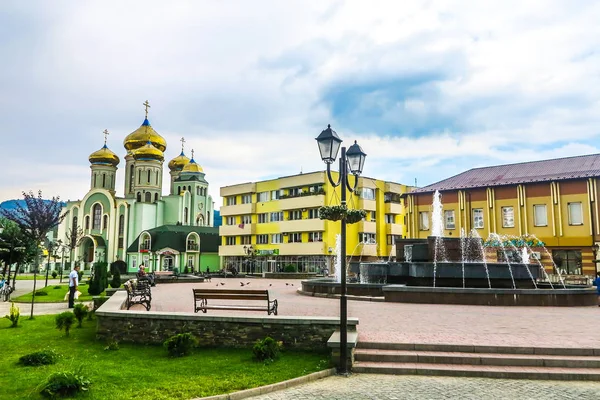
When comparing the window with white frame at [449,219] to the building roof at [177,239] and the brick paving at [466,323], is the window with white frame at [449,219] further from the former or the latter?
the building roof at [177,239]

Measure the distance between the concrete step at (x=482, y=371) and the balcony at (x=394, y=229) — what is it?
157 ft

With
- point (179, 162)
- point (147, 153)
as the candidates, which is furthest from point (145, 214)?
point (179, 162)

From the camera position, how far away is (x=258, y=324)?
9.78 metres

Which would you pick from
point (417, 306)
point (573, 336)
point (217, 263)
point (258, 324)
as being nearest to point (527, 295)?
point (417, 306)

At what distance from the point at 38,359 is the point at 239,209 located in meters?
51.4

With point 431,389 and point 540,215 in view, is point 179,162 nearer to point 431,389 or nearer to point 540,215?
point 540,215

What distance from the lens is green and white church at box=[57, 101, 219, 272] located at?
6431 centimetres

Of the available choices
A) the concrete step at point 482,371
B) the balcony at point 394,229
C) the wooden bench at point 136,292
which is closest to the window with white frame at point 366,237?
the balcony at point 394,229

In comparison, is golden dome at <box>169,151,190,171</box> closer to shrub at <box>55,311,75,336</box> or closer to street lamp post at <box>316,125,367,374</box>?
shrub at <box>55,311,75,336</box>

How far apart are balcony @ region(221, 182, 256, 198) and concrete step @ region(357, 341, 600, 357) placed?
164 feet

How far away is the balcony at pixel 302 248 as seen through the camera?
50.4 metres

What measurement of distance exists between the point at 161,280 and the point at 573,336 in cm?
2873

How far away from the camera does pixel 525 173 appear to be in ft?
131

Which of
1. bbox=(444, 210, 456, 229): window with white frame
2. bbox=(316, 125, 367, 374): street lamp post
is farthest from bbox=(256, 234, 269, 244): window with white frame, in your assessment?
bbox=(316, 125, 367, 374): street lamp post
